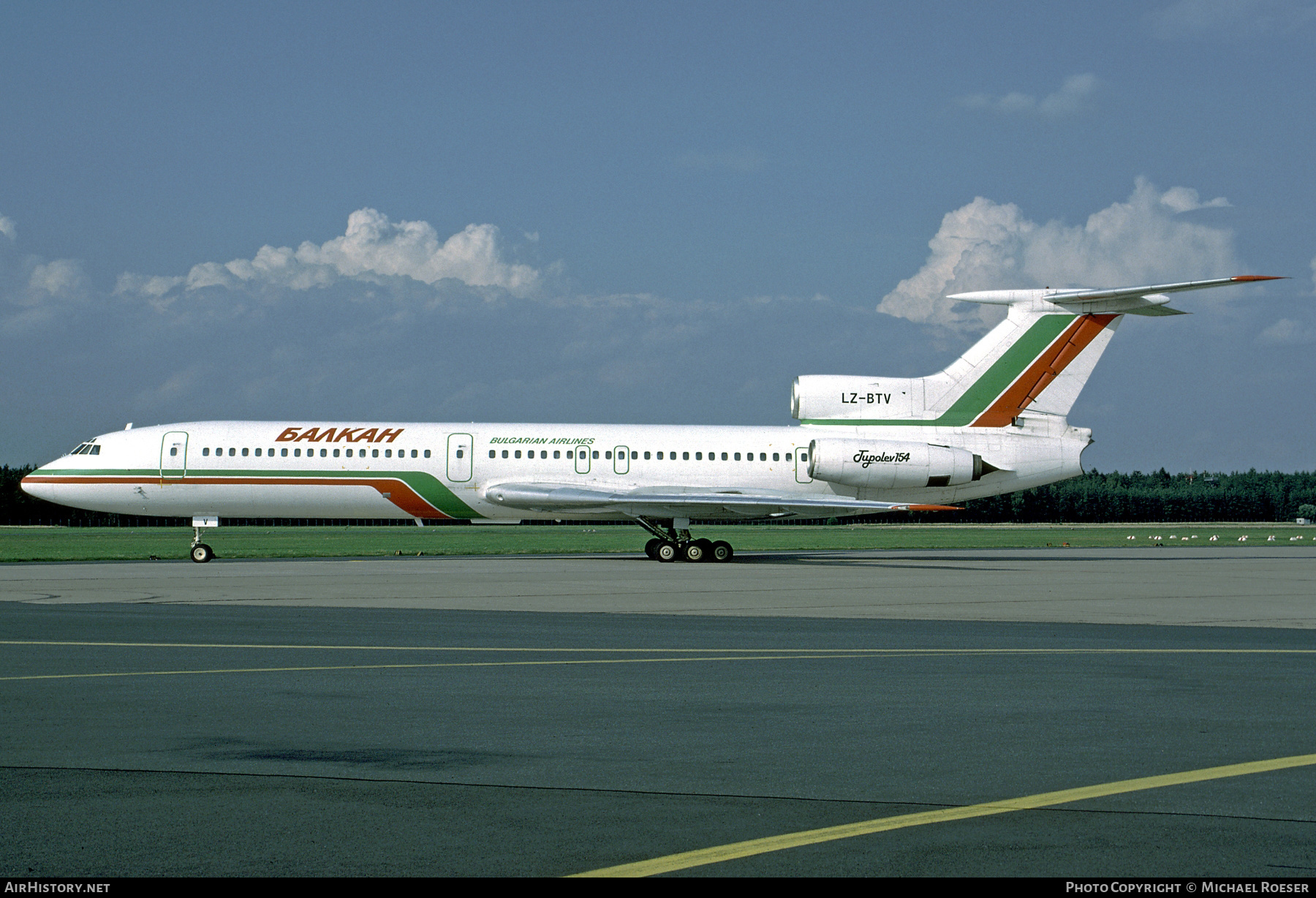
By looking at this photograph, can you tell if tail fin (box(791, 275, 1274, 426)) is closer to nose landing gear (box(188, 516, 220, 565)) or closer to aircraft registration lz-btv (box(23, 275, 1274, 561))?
aircraft registration lz-btv (box(23, 275, 1274, 561))

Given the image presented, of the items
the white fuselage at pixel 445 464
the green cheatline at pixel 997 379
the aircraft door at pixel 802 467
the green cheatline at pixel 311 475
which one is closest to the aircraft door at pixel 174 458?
the white fuselage at pixel 445 464

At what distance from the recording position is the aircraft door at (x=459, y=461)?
34.8 meters

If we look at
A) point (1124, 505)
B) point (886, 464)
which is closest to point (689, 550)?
point (886, 464)

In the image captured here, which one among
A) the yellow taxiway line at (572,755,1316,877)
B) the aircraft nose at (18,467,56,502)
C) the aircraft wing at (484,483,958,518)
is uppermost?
the aircraft nose at (18,467,56,502)

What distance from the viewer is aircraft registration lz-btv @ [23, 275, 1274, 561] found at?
34.2 meters

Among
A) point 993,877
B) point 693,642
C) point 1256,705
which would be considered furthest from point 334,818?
point 693,642

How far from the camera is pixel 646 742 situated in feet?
26.9

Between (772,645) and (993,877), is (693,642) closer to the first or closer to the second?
(772,645)

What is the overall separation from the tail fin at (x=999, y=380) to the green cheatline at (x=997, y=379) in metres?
0.02

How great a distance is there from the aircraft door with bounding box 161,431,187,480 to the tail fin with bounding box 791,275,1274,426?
1761cm

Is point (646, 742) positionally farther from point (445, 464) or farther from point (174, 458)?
point (174, 458)

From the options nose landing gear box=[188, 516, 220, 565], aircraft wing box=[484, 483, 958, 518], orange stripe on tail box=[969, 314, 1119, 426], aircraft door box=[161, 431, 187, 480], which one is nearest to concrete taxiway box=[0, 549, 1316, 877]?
nose landing gear box=[188, 516, 220, 565]

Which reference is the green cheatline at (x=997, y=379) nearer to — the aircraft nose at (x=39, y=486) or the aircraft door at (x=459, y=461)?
the aircraft door at (x=459, y=461)

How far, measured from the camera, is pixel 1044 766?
7.41m
